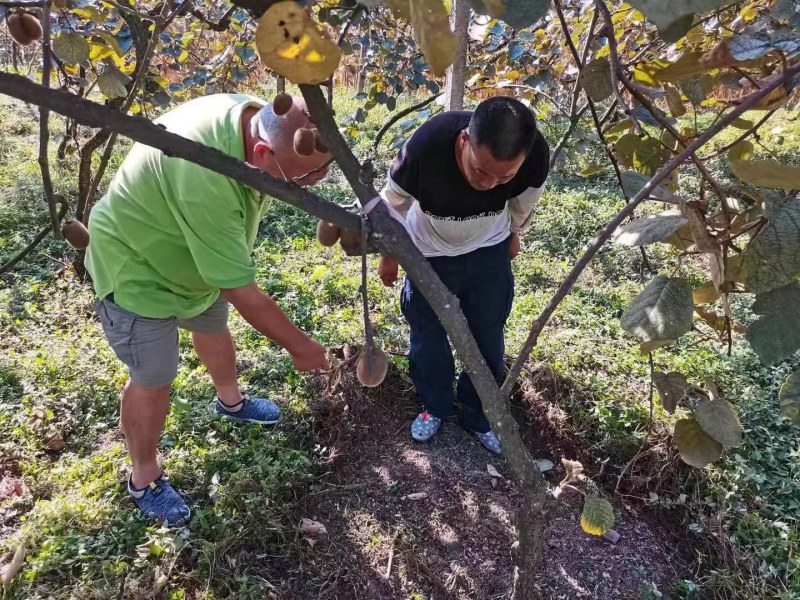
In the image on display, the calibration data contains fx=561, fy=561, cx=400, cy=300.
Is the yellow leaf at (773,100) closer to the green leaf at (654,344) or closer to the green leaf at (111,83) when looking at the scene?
the green leaf at (654,344)

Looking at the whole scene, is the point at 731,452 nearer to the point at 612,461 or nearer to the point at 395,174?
the point at 612,461

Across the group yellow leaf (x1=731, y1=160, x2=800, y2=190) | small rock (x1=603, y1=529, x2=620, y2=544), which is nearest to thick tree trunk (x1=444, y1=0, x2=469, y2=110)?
yellow leaf (x1=731, y1=160, x2=800, y2=190)

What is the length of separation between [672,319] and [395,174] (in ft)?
4.22

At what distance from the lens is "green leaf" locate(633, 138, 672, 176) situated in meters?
1.11

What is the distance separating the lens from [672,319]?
0.94m

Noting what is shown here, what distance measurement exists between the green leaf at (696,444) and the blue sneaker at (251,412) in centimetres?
171

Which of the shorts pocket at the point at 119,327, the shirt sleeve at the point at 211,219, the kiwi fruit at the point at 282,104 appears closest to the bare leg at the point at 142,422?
the shorts pocket at the point at 119,327

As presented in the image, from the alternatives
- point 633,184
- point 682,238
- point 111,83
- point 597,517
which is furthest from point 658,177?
point 111,83

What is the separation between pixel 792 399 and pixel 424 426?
5.59 feet

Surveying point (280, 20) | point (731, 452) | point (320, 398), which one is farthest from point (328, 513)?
point (280, 20)

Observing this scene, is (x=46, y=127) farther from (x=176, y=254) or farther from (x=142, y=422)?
(x=142, y=422)

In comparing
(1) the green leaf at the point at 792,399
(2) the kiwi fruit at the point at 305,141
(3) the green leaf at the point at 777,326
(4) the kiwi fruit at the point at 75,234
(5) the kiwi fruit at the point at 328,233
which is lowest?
(4) the kiwi fruit at the point at 75,234

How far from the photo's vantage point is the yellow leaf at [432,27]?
0.48 m

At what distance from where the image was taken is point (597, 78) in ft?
3.36
